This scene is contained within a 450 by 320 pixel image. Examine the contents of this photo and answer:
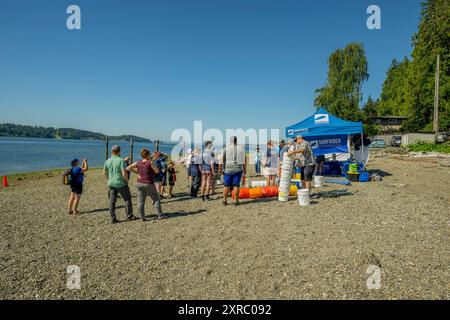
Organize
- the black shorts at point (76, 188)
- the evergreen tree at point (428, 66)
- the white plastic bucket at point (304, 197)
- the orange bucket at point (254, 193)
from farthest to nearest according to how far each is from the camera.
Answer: the evergreen tree at point (428, 66)
the orange bucket at point (254, 193)
the white plastic bucket at point (304, 197)
the black shorts at point (76, 188)

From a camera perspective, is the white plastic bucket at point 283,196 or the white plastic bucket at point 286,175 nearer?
the white plastic bucket at point 286,175

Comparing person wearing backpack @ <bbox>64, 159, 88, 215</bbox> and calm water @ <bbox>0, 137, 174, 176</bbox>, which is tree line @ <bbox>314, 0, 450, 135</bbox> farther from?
calm water @ <bbox>0, 137, 174, 176</bbox>

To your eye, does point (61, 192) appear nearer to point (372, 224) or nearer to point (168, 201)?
point (168, 201)

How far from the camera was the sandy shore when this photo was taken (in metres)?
3.20

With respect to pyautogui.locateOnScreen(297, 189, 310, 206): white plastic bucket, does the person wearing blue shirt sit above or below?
above

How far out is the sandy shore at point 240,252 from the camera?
3.20 meters

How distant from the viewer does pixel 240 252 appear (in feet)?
13.8

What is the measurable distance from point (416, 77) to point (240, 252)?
140 feet

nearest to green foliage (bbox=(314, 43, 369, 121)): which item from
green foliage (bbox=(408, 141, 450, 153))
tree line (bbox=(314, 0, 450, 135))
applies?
tree line (bbox=(314, 0, 450, 135))

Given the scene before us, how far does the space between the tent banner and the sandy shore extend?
17.7ft

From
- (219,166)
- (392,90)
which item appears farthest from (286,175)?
(392,90)

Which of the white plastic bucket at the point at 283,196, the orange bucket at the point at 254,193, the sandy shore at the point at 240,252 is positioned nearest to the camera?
the sandy shore at the point at 240,252

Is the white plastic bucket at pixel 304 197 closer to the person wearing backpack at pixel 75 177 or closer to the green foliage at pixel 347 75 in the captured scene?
the person wearing backpack at pixel 75 177

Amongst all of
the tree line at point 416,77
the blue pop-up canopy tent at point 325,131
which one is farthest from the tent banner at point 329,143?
the tree line at point 416,77
